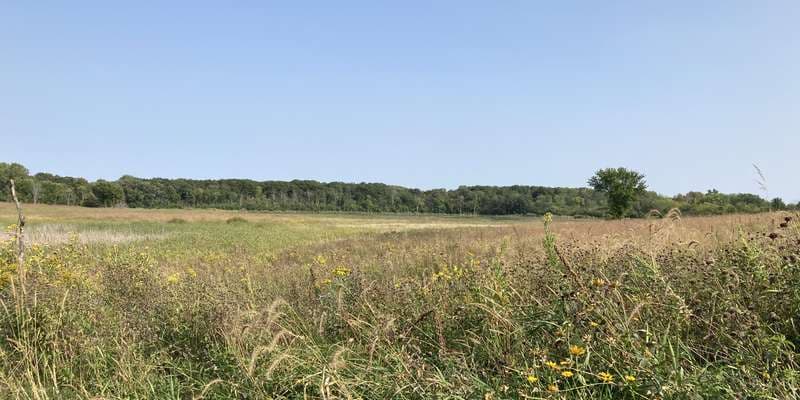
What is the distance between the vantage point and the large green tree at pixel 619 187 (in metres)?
46.4

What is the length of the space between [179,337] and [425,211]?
4948 inches

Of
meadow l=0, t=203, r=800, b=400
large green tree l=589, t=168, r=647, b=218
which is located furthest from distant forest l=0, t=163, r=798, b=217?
meadow l=0, t=203, r=800, b=400

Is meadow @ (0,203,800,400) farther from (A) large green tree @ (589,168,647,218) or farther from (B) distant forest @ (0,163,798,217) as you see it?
(B) distant forest @ (0,163,798,217)

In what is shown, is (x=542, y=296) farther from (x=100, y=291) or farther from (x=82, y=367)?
(x=100, y=291)

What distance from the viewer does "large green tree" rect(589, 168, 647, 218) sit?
46.4 metres

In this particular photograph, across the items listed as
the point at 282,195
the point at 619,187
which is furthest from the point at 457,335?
the point at 282,195

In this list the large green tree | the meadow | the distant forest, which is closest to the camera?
the meadow

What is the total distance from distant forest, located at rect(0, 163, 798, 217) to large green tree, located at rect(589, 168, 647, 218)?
3860 cm

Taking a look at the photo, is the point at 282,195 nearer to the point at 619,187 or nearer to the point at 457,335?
the point at 619,187

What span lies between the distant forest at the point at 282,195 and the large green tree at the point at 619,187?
127 feet

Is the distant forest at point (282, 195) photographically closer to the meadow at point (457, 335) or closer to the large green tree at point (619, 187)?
the large green tree at point (619, 187)

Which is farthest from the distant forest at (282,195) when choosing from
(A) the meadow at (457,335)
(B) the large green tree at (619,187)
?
(A) the meadow at (457,335)

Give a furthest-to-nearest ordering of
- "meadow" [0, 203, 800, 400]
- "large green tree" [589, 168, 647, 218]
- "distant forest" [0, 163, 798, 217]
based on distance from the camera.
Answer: "distant forest" [0, 163, 798, 217], "large green tree" [589, 168, 647, 218], "meadow" [0, 203, 800, 400]

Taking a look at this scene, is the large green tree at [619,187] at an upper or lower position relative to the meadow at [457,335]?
upper
